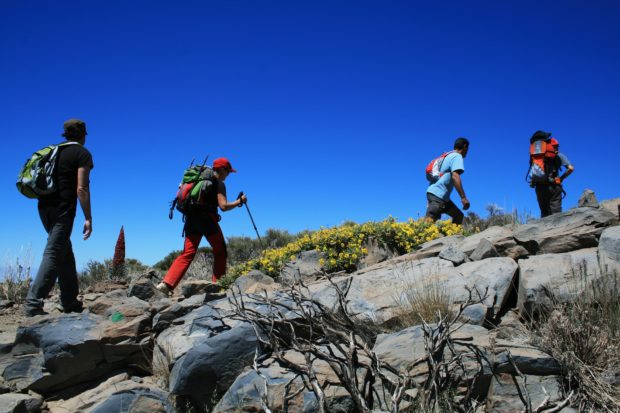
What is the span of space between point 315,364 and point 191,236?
3.77 m

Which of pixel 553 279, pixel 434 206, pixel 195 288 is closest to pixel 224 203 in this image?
pixel 195 288

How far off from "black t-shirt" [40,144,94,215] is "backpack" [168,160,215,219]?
5.58 ft

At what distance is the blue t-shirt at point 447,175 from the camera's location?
8.05 metres

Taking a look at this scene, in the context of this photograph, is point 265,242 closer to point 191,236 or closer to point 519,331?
point 191,236

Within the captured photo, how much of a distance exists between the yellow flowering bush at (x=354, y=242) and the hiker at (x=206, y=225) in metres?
1.46

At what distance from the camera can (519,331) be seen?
407 centimetres

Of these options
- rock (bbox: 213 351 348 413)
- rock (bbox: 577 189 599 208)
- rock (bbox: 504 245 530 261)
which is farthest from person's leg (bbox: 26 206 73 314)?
rock (bbox: 577 189 599 208)

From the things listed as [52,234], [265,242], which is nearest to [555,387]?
[52,234]

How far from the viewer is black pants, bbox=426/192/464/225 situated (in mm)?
8359

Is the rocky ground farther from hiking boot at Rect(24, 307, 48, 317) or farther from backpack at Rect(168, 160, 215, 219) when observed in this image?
backpack at Rect(168, 160, 215, 219)

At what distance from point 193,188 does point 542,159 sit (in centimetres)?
599

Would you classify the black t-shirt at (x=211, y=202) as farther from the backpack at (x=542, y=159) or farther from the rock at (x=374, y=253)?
the backpack at (x=542, y=159)

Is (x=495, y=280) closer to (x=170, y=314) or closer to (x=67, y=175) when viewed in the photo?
(x=170, y=314)

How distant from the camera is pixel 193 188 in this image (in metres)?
6.78
